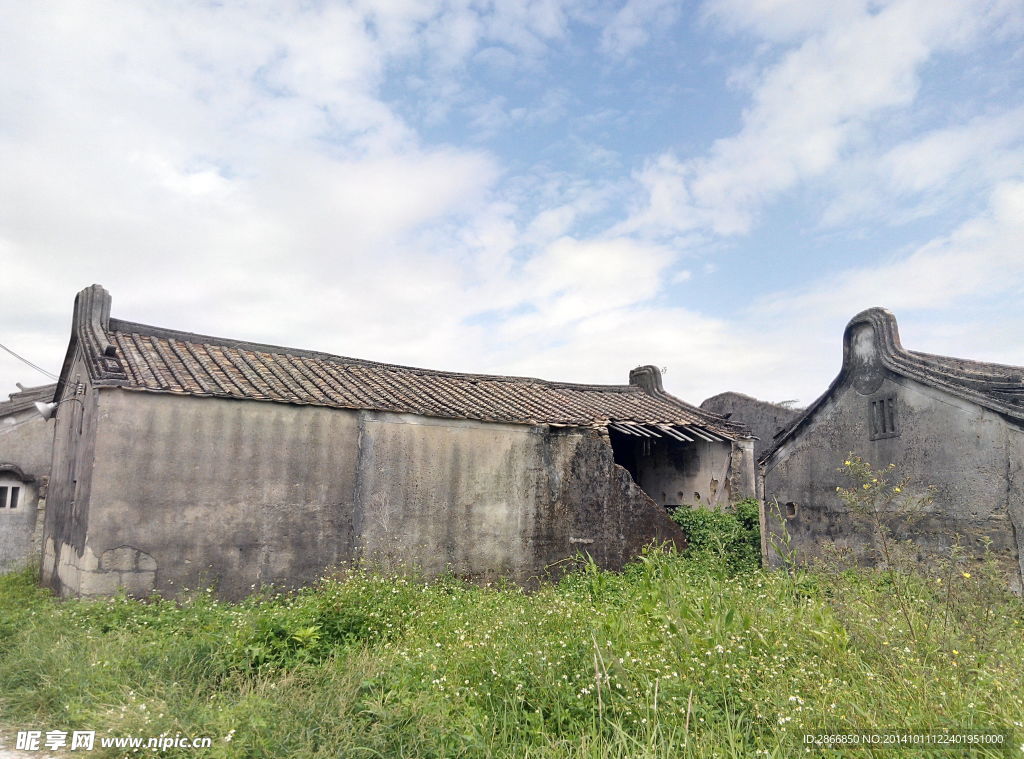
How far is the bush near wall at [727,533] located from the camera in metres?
11.8

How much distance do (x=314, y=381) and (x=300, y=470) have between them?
1789 millimetres

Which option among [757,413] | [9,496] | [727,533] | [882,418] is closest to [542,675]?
[882,418]

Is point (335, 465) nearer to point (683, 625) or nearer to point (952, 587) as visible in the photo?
point (683, 625)

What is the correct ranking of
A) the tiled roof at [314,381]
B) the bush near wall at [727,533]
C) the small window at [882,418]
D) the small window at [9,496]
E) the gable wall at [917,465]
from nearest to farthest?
the gable wall at [917,465] < the small window at [882,418] < the tiled roof at [314,381] < the bush near wall at [727,533] < the small window at [9,496]

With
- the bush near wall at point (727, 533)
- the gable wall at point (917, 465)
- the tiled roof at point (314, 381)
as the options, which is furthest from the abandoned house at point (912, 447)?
the tiled roof at point (314, 381)

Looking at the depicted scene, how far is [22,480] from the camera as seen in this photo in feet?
42.0

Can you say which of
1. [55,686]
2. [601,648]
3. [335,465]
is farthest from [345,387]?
[601,648]

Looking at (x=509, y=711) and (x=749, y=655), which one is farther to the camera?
(x=749, y=655)

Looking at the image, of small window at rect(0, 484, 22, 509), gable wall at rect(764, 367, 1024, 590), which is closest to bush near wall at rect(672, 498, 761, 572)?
gable wall at rect(764, 367, 1024, 590)

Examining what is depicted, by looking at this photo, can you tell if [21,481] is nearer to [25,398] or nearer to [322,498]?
[25,398]

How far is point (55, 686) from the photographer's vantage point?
5.16 m

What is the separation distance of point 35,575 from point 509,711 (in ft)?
34.2

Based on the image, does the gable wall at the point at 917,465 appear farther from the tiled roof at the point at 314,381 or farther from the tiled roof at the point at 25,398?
the tiled roof at the point at 25,398

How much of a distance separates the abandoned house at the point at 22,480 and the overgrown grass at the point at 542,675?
7.05 meters
